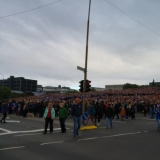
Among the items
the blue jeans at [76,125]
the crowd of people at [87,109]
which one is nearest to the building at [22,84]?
the crowd of people at [87,109]

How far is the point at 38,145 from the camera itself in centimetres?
892

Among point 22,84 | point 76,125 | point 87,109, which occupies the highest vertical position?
point 22,84

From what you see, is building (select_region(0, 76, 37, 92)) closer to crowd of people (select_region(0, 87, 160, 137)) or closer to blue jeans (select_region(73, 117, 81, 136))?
crowd of people (select_region(0, 87, 160, 137))

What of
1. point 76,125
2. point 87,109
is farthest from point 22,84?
point 76,125

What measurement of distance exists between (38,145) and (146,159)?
156 inches

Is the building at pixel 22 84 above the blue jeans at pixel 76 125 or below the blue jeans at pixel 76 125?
above

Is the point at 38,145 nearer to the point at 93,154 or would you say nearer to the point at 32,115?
the point at 93,154

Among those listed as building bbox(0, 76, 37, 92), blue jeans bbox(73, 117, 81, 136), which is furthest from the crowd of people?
building bbox(0, 76, 37, 92)

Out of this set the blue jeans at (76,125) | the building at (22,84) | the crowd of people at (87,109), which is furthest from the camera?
the building at (22,84)

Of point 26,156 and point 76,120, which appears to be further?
point 76,120

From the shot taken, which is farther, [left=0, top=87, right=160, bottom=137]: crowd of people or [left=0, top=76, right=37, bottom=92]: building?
[left=0, top=76, right=37, bottom=92]: building

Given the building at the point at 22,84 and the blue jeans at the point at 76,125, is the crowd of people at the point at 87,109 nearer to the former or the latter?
the blue jeans at the point at 76,125

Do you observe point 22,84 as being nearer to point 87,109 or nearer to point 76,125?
point 87,109

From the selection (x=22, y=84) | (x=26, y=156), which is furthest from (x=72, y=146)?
(x=22, y=84)
